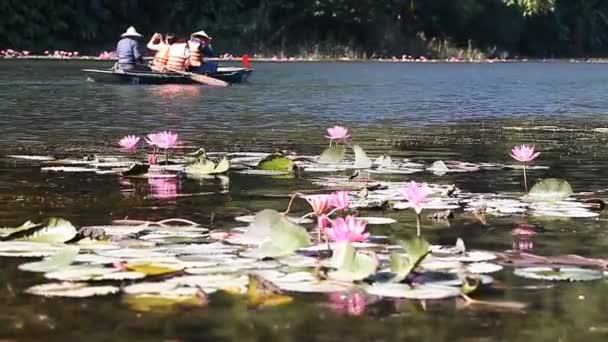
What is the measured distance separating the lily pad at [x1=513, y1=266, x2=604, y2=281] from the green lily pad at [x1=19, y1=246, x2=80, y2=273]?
1.35 meters

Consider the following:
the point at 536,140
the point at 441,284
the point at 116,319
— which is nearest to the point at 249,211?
the point at 441,284

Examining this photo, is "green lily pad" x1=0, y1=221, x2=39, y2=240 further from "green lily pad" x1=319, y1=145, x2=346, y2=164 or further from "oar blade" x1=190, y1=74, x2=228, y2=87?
"oar blade" x1=190, y1=74, x2=228, y2=87

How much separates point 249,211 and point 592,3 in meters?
53.7

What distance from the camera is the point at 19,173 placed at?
21.6ft

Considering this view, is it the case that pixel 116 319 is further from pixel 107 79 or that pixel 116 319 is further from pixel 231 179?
pixel 107 79

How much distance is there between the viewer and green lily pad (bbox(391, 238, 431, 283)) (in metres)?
3.45

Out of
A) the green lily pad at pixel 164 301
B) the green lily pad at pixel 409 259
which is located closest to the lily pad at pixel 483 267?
the green lily pad at pixel 409 259

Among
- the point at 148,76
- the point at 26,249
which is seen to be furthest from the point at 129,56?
the point at 26,249

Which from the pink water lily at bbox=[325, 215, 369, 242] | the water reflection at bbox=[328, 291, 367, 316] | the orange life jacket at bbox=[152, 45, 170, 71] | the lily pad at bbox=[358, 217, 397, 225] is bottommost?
the water reflection at bbox=[328, 291, 367, 316]

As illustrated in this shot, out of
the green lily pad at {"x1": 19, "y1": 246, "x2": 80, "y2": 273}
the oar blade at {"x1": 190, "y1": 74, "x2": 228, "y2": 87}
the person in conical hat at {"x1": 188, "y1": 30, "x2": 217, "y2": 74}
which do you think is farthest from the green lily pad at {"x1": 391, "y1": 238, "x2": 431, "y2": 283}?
the person in conical hat at {"x1": 188, "y1": 30, "x2": 217, "y2": 74}

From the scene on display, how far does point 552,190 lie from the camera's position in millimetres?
5371

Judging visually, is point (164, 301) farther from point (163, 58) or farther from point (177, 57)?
point (163, 58)

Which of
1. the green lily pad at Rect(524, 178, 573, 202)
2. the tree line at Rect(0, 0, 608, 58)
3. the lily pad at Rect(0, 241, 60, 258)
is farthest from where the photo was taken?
the tree line at Rect(0, 0, 608, 58)

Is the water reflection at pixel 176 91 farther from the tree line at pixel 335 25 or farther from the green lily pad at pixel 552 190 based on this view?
the tree line at pixel 335 25
